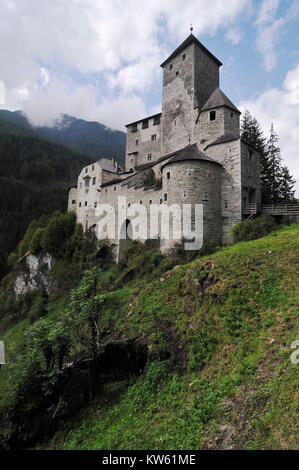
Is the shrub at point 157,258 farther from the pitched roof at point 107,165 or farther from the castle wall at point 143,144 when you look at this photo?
the pitched roof at point 107,165

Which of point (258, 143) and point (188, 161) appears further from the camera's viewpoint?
point (258, 143)

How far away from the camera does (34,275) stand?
43531 millimetres

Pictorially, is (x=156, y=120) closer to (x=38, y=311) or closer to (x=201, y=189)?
(x=201, y=189)

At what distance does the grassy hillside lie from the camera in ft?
30.4

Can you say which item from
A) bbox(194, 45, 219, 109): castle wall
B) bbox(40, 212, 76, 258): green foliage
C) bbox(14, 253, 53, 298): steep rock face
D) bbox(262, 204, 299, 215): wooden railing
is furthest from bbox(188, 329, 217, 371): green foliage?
bbox(14, 253, 53, 298): steep rock face

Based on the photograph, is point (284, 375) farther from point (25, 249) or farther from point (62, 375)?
point (25, 249)

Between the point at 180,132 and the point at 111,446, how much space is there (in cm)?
3305

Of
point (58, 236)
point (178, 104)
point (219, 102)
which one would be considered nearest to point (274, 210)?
point (219, 102)

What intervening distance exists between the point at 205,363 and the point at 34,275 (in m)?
36.2

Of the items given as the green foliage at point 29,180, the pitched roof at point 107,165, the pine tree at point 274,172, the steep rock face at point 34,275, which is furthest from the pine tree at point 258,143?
Answer: the green foliage at point 29,180

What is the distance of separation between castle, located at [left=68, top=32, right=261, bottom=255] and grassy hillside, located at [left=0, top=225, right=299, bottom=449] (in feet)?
29.9

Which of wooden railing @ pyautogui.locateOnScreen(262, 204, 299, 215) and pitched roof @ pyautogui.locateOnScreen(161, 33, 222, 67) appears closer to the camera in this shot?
wooden railing @ pyautogui.locateOnScreen(262, 204, 299, 215)

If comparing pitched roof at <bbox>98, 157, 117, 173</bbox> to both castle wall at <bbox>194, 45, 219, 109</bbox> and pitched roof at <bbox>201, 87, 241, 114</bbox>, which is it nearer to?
castle wall at <bbox>194, 45, 219, 109</bbox>

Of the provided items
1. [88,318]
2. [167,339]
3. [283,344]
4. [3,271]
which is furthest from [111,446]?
[3,271]
